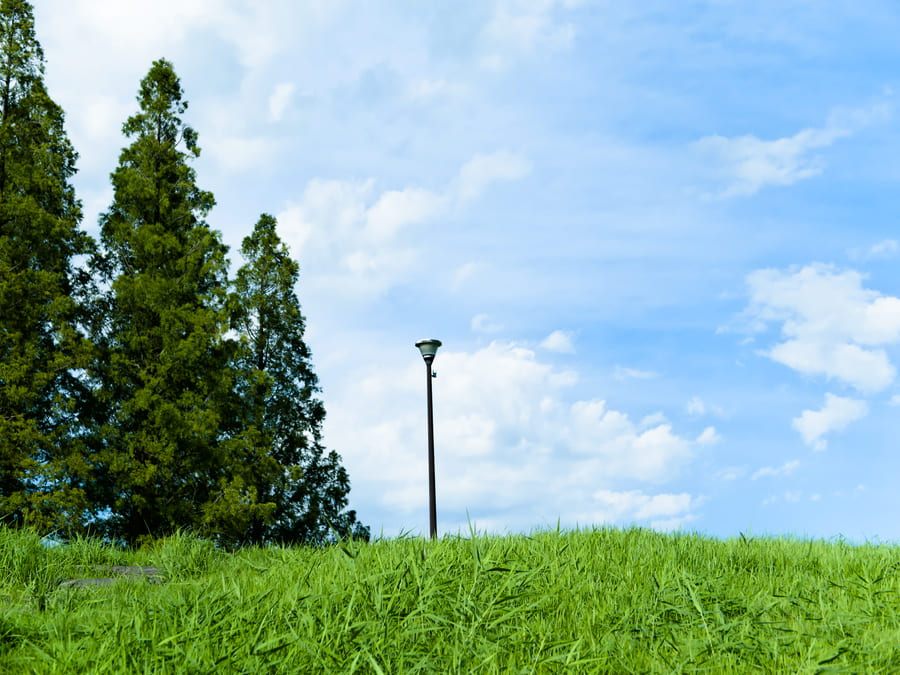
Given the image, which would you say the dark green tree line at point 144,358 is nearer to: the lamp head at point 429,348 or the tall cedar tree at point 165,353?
the tall cedar tree at point 165,353

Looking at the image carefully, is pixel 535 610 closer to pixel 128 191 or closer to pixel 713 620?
pixel 713 620

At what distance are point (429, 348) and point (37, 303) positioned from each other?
9014 millimetres

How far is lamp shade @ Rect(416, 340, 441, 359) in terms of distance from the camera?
1371cm

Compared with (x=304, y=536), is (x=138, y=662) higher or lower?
lower

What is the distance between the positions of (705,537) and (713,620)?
4.09 metres

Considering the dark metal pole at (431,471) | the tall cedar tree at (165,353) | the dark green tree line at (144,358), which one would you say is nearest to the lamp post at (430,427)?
the dark metal pole at (431,471)

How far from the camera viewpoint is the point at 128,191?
18.5 metres

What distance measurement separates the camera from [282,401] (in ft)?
62.7

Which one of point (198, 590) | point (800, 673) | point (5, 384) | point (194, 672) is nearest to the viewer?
point (194, 672)

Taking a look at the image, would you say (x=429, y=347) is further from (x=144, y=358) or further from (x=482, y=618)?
(x=482, y=618)

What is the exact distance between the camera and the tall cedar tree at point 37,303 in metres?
14.6

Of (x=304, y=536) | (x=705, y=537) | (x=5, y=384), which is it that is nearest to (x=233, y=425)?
(x=304, y=536)

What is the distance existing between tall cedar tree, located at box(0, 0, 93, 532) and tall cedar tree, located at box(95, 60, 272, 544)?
3.05ft

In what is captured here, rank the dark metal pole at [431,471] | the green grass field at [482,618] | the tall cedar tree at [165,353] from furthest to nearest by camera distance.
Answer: the tall cedar tree at [165,353] → the dark metal pole at [431,471] → the green grass field at [482,618]
